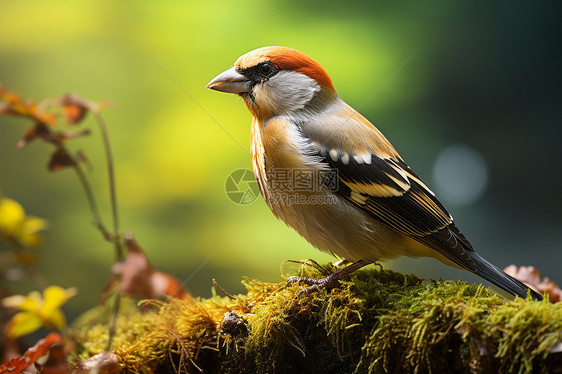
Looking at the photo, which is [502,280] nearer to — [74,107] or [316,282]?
[316,282]

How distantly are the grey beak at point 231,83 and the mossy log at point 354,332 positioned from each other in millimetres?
810

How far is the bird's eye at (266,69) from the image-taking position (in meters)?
1.90

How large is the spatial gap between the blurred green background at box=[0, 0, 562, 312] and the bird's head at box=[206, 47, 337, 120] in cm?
137

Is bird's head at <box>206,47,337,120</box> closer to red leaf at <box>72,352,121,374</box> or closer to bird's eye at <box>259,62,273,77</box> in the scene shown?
bird's eye at <box>259,62,273,77</box>

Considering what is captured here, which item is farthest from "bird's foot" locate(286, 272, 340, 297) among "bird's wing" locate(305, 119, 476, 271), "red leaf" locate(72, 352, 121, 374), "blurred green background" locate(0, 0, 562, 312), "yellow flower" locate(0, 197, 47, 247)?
"blurred green background" locate(0, 0, 562, 312)

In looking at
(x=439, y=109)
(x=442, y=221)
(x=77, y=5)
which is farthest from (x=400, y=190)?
(x=77, y=5)

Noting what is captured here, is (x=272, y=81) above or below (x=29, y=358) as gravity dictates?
above

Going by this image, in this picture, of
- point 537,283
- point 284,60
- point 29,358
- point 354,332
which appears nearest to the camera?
point 354,332

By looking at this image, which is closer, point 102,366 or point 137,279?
point 102,366

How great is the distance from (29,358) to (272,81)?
138 cm

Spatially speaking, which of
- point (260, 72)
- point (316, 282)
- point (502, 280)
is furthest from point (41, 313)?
point (502, 280)

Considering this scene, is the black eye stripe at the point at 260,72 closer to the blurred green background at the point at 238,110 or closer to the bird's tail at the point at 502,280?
the bird's tail at the point at 502,280

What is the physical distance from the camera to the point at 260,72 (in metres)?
1.92

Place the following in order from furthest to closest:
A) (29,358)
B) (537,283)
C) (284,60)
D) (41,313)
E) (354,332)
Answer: (537,283)
(284,60)
(41,313)
(29,358)
(354,332)
